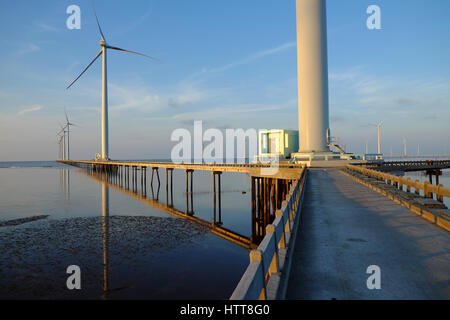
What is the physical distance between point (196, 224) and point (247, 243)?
6.64 meters

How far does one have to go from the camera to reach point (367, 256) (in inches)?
224

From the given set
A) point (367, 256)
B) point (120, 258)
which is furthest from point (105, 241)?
point (367, 256)

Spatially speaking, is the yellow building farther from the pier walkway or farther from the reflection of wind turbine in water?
the pier walkway

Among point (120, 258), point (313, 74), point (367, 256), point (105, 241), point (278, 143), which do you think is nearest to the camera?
point (367, 256)

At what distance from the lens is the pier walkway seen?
4258 mm

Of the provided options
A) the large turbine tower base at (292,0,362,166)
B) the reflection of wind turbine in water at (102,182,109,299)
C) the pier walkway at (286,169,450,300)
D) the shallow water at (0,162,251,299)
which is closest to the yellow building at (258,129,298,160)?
the large turbine tower base at (292,0,362,166)

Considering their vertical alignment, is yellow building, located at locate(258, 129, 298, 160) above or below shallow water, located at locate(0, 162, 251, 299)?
above

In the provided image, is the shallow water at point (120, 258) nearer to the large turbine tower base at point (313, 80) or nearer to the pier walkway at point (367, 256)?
the pier walkway at point (367, 256)

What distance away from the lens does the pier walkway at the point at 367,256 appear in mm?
4258

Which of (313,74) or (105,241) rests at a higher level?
(313,74)

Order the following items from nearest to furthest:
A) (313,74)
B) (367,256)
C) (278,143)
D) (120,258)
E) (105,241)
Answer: (367,256)
(120,258)
(105,241)
(313,74)
(278,143)

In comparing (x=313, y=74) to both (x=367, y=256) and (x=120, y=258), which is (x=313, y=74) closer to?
(x=120, y=258)
